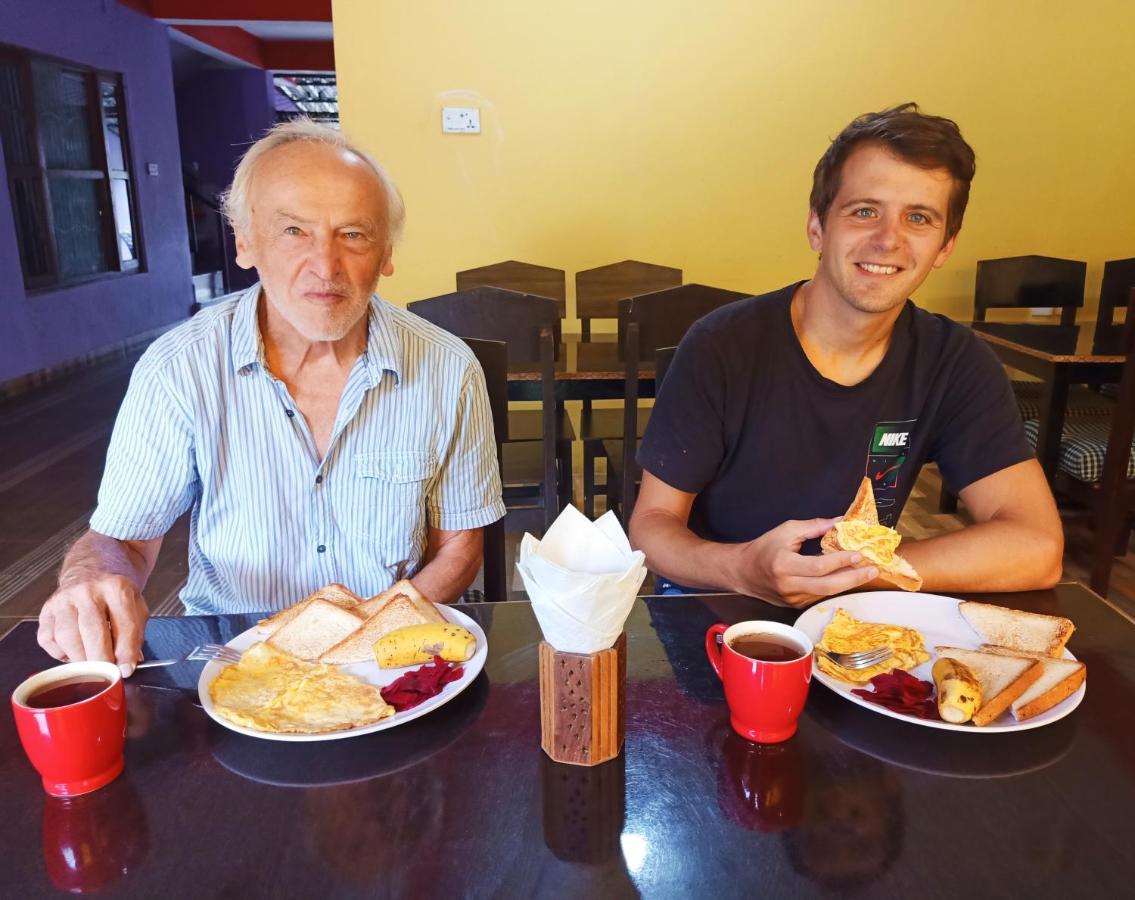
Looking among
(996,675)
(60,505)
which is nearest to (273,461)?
(996,675)

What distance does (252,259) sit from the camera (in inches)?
61.4

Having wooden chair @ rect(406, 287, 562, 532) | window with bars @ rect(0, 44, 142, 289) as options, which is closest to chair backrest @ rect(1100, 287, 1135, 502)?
wooden chair @ rect(406, 287, 562, 532)

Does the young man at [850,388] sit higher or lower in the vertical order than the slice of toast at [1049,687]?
higher

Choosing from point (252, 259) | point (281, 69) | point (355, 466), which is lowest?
point (355, 466)

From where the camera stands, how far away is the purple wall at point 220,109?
11570 millimetres

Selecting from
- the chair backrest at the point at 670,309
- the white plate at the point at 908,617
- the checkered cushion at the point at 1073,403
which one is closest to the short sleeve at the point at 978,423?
the white plate at the point at 908,617

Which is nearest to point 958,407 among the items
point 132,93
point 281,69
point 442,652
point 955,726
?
point 955,726

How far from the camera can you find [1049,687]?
102cm

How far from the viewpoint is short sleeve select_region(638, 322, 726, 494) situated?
160 cm

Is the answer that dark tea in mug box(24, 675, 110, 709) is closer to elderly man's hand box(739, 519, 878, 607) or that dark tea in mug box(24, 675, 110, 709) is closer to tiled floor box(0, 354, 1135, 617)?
elderly man's hand box(739, 519, 878, 607)

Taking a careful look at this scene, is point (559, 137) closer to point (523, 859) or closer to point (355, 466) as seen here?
point (355, 466)

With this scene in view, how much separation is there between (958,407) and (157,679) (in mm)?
1397

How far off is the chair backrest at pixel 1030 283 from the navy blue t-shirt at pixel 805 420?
3186mm

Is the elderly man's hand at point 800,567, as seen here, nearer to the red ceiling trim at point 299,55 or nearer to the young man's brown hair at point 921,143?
the young man's brown hair at point 921,143
